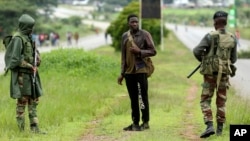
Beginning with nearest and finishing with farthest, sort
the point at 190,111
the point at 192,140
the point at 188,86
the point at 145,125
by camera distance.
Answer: the point at 192,140 → the point at 145,125 → the point at 190,111 → the point at 188,86

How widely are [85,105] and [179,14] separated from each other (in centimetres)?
12425

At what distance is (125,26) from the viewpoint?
36.2 metres

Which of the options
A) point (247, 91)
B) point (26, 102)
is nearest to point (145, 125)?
point (26, 102)

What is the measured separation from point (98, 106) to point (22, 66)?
12.9 ft

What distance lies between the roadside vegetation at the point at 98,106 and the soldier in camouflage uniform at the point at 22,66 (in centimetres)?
56

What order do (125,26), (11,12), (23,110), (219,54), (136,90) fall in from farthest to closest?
(11,12) < (125,26) < (136,90) < (23,110) < (219,54)

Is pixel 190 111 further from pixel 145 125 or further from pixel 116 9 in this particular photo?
pixel 116 9

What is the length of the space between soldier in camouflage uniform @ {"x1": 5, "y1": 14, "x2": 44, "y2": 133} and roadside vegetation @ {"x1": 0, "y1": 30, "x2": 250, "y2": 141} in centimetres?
56

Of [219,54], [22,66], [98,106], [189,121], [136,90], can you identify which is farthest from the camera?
[98,106]

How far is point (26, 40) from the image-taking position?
9516 mm

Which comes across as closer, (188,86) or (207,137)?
(207,137)

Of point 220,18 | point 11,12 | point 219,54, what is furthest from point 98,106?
point 11,12

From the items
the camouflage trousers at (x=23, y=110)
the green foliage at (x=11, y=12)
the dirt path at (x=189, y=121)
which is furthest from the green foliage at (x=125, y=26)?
the camouflage trousers at (x=23, y=110)

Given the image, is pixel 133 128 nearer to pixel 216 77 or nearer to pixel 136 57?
pixel 136 57
